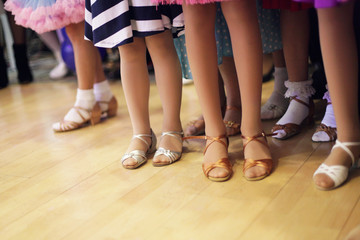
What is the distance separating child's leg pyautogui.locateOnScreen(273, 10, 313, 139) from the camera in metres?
1.40

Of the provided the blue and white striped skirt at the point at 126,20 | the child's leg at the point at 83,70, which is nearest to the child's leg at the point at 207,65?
the blue and white striped skirt at the point at 126,20

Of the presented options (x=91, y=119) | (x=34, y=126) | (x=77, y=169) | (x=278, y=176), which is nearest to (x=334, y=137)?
(x=278, y=176)

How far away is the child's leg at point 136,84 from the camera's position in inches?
51.2

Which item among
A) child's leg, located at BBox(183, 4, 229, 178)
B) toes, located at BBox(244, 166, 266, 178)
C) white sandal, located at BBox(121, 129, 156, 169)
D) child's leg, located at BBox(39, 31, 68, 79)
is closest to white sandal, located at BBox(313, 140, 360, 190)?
toes, located at BBox(244, 166, 266, 178)

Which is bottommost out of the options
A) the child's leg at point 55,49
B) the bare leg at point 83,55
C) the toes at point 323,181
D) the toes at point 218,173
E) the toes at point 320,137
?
the child's leg at point 55,49

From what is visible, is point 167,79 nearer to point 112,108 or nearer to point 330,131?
point 330,131

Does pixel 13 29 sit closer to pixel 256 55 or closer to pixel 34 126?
pixel 34 126

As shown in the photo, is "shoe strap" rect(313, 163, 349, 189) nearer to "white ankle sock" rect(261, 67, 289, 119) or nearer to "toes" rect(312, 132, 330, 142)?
"toes" rect(312, 132, 330, 142)

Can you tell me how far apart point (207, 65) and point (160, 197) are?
1.24 feet

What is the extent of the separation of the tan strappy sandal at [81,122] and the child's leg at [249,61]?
2.81ft

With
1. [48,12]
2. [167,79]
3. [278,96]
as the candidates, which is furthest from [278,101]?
[48,12]

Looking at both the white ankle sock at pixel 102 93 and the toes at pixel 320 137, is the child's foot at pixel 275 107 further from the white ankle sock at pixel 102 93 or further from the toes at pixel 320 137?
the white ankle sock at pixel 102 93

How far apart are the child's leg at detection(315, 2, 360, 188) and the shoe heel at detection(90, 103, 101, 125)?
43.1 inches

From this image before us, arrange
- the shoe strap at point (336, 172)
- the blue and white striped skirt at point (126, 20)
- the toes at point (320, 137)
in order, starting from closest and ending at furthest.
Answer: the shoe strap at point (336, 172)
the blue and white striped skirt at point (126, 20)
the toes at point (320, 137)
